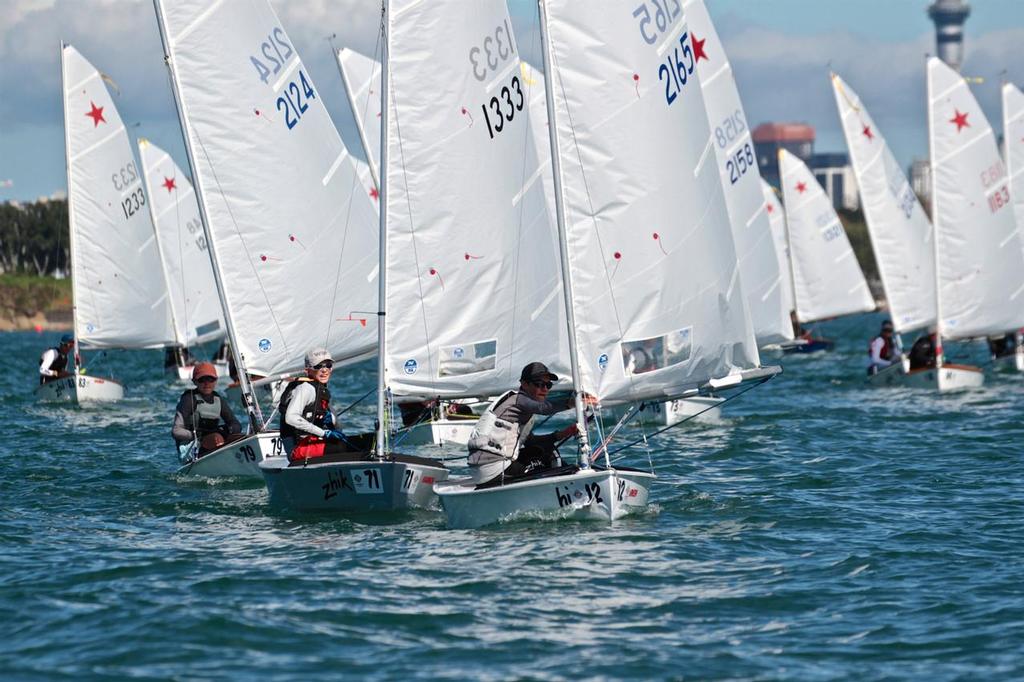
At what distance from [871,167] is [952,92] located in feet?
16.5

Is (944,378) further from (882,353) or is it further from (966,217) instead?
(966,217)

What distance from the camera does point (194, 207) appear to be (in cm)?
4003

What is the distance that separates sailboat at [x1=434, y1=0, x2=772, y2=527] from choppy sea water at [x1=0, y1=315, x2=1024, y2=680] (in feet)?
4.29

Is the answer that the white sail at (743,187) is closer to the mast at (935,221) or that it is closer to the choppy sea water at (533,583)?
the mast at (935,221)

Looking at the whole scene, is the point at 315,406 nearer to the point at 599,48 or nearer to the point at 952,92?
the point at 599,48

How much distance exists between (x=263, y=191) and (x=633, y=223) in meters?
6.82

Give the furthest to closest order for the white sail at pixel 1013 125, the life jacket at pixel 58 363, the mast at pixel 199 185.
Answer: the white sail at pixel 1013 125 < the life jacket at pixel 58 363 < the mast at pixel 199 185

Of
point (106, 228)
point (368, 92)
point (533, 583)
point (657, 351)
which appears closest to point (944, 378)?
point (368, 92)

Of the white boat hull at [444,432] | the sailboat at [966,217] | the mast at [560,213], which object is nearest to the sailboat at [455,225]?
the mast at [560,213]

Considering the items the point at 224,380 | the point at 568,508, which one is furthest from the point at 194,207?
the point at 568,508

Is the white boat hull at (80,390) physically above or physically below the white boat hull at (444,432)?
above

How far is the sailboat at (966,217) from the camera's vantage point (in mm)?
30547

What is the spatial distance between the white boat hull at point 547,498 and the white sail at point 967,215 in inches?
754

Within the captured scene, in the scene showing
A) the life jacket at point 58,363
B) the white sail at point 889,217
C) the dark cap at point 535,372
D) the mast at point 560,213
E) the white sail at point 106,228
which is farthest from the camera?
the white sail at point 889,217
